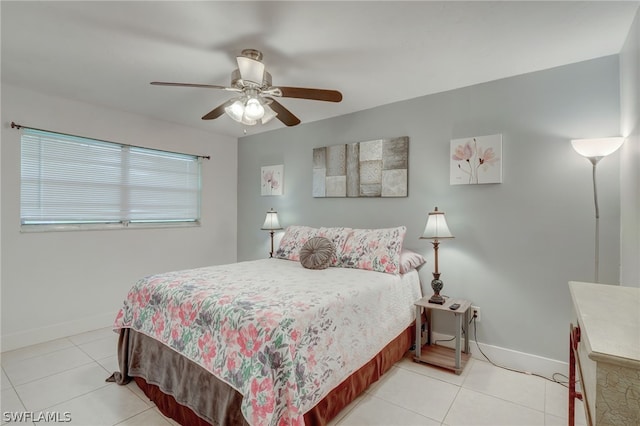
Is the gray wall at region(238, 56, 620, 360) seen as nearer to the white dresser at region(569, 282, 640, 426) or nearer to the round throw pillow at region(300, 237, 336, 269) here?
the round throw pillow at region(300, 237, 336, 269)

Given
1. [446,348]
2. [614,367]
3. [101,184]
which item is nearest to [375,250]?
[446,348]

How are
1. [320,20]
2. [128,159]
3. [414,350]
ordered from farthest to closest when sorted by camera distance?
[128,159]
[414,350]
[320,20]

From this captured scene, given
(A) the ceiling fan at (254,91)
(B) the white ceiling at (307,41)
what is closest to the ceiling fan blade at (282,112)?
(A) the ceiling fan at (254,91)

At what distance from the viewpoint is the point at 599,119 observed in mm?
2133

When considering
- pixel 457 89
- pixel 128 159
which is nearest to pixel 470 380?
pixel 457 89

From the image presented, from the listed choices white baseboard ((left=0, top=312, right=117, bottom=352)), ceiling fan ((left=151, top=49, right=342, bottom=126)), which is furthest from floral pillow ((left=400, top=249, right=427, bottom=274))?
white baseboard ((left=0, top=312, right=117, bottom=352))

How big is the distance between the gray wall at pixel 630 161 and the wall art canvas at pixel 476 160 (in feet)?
2.41

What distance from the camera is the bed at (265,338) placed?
1396 millimetres

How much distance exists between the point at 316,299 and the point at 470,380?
1.44 m

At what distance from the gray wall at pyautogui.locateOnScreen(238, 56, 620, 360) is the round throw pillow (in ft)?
2.36

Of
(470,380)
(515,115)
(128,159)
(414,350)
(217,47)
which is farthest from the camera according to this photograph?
(128,159)

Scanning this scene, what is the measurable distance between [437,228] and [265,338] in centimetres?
173

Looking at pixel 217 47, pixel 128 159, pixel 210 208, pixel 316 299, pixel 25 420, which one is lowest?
pixel 25 420

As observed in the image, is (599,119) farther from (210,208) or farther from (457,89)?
(210,208)
